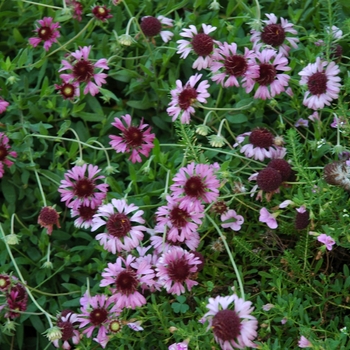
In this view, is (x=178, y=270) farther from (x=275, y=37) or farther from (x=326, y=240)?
(x=275, y=37)

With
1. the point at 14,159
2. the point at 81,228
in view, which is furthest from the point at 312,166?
the point at 14,159

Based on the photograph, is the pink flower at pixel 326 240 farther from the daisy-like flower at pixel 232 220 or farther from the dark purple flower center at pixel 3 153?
the dark purple flower center at pixel 3 153

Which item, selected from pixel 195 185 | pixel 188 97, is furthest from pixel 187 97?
pixel 195 185

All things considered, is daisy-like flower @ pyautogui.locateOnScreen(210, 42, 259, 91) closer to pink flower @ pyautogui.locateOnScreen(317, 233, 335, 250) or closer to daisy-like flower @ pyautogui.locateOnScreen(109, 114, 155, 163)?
daisy-like flower @ pyautogui.locateOnScreen(109, 114, 155, 163)

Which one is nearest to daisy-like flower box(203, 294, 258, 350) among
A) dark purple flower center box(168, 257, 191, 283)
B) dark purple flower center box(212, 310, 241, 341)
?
dark purple flower center box(212, 310, 241, 341)

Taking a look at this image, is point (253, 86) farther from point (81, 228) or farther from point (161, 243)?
point (81, 228)

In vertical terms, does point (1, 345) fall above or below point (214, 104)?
below

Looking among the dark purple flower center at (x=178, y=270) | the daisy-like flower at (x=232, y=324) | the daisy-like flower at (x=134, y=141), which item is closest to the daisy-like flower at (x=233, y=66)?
the daisy-like flower at (x=134, y=141)
